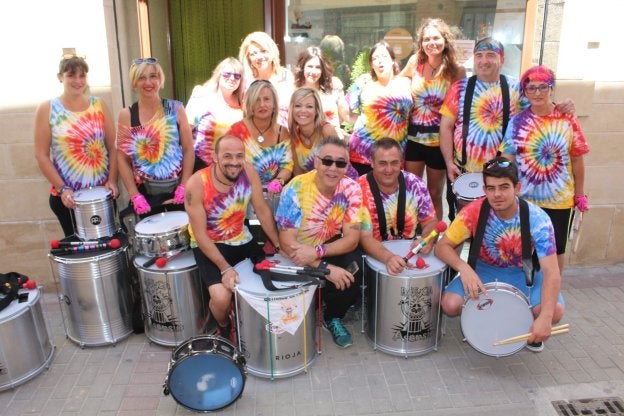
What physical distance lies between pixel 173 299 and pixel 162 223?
0.53 metres

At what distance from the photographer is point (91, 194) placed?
3.85m

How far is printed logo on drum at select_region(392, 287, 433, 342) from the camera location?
11.4ft

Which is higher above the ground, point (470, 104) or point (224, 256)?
point (470, 104)

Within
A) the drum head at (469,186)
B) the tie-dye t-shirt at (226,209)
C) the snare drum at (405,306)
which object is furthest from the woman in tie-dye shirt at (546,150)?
the tie-dye t-shirt at (226,209)

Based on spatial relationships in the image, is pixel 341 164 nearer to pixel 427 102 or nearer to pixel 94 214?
pixel 427 102

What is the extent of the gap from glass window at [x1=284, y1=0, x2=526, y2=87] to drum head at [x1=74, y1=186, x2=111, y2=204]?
245 centimetres

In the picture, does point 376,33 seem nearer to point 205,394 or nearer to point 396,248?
point 396,248

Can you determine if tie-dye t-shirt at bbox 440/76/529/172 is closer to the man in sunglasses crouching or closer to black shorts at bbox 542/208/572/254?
black shorts at bbox 542/208/572/254

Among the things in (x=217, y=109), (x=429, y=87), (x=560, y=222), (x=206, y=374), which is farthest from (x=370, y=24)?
(x=206, y=374)

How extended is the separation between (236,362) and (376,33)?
12.4 ft

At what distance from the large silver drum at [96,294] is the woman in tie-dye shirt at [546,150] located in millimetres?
2928

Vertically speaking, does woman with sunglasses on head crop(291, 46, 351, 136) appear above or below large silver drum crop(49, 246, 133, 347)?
above

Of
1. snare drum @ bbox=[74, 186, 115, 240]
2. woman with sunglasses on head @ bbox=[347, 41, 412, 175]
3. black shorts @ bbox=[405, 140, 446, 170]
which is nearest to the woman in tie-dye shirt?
black shorts @ bbox=[405, 140, 446, 170]

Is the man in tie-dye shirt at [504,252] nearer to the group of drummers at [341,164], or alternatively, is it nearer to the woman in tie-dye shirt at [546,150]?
the group of drummers at [341,164]
